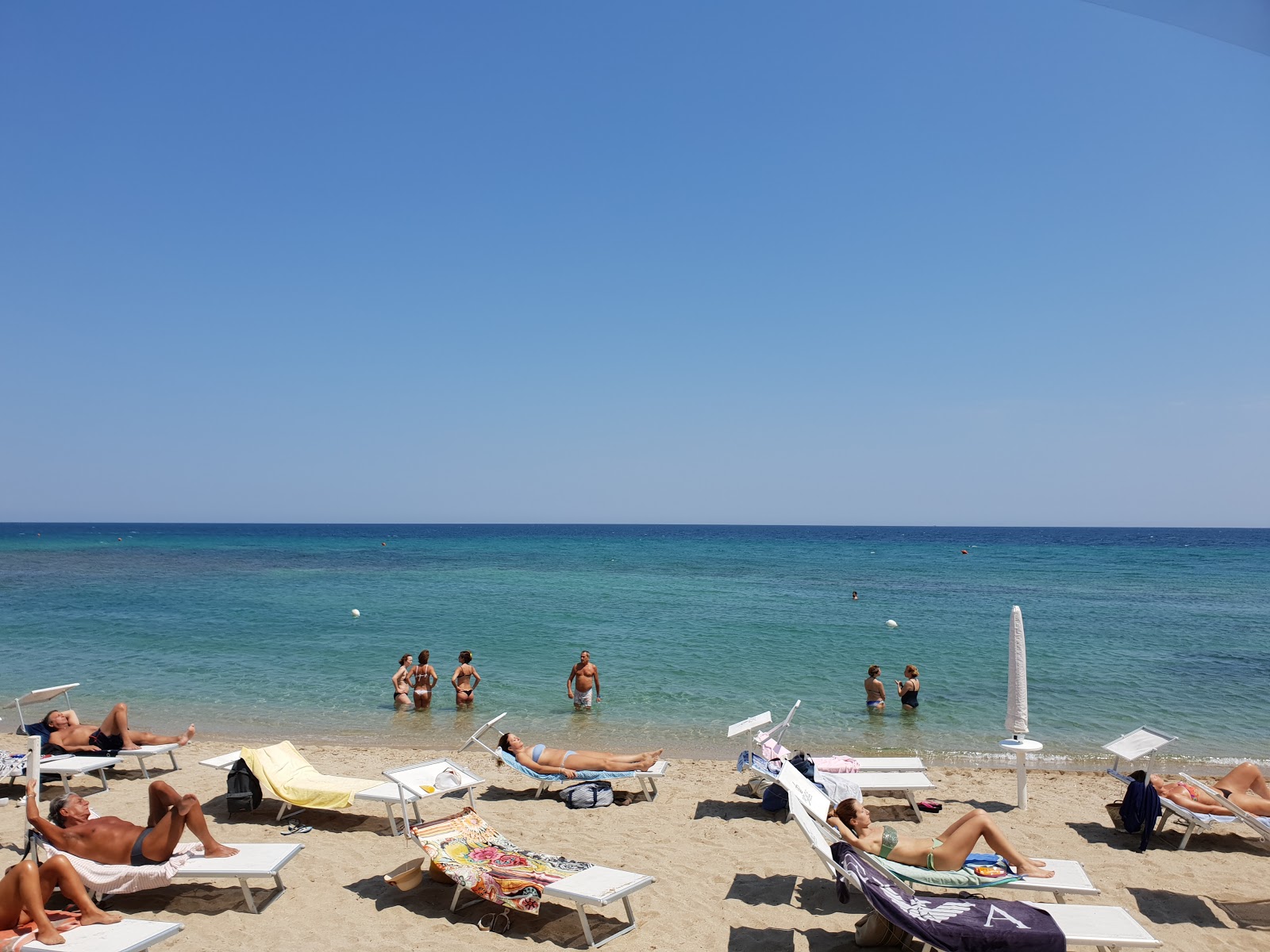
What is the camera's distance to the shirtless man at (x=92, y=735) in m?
8.30

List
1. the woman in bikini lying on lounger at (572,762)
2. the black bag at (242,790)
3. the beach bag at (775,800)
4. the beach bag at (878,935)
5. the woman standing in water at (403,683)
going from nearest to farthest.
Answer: the beach bag at (878,935), the black bag at (242,790), the beach bag at (775,800), the woman in bikini lying on lounger at (572,762), the woman standing in water at (403,683)

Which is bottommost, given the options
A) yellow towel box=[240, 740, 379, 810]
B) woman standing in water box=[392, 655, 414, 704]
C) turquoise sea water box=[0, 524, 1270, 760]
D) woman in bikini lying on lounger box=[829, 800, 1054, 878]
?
turquoise sea water box=[0, 524, 1270, 760]

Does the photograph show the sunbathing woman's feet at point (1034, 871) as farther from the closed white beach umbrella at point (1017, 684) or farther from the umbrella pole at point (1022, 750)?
the closed white beach umbrella at point (1017, 684)

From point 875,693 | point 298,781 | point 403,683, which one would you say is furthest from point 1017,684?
point 403,683

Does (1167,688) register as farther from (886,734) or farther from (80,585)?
(80,585)

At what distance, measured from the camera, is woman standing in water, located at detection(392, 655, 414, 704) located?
12672mm

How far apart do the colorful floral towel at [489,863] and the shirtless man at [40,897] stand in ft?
6.30

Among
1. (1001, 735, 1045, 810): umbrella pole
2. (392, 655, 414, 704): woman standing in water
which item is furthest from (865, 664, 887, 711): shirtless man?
(392, 655, 414, 704): woman standing in water

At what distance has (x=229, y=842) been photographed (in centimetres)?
651

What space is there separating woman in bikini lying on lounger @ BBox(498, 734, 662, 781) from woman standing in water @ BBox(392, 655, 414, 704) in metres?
5.17

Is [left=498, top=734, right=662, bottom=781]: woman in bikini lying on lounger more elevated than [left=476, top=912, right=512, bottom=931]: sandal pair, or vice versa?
[left=498, top=734, right=662, bottom=781]: woman in bikini lying on lounger

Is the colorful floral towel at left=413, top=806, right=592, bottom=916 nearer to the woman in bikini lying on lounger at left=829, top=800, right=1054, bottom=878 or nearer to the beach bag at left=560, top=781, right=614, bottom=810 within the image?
the beach bag at left=560, top=781, right=614, bottom=810

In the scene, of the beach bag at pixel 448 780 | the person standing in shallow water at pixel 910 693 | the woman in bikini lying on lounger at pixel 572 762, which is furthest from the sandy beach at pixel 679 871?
the person standing in shallow water at pixel 910 693

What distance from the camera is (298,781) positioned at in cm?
700
